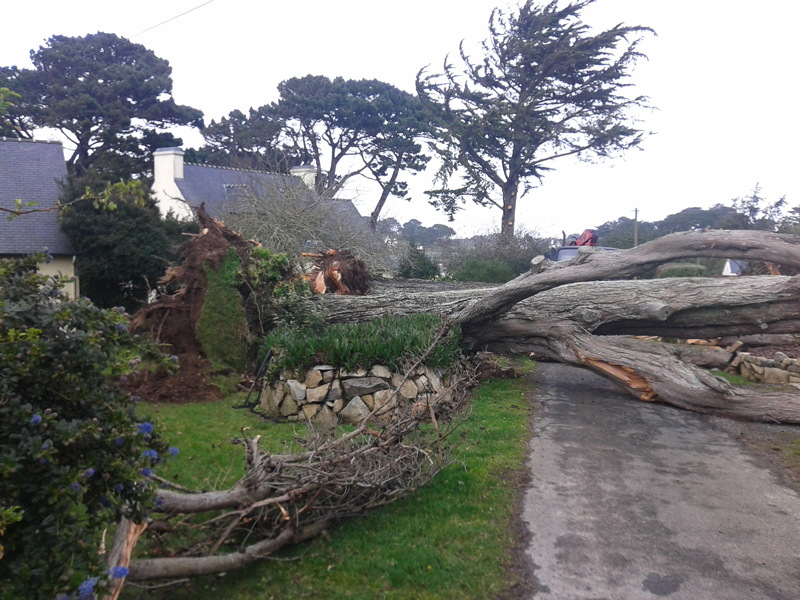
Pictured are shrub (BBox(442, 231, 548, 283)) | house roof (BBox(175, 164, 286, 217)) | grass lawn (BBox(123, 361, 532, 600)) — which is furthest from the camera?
house roof (BBox(175, 164, 286, 217))

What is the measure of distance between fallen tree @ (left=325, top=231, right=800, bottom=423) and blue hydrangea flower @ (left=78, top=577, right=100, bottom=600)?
7154mm

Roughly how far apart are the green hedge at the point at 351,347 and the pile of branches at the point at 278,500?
2680 millimetres

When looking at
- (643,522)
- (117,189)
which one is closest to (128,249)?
(117,189)

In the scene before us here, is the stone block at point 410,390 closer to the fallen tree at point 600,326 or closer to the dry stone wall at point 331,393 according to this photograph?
the dry stone wall at point 331,393

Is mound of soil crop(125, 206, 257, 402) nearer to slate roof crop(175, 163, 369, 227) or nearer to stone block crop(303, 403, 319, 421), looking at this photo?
stone block crop(303, 403, 319, 421)

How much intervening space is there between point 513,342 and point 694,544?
19.8 ft

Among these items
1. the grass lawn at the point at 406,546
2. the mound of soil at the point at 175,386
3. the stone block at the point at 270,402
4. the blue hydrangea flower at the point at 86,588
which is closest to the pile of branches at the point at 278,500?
the grass lawn at the point at 406,546

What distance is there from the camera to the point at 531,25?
2695 centimetres

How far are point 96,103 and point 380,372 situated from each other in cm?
2949

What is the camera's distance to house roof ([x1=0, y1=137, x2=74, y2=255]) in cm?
1820

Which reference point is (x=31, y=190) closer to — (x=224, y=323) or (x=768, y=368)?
(x=224, y=323)

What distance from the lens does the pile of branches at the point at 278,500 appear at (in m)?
3.69

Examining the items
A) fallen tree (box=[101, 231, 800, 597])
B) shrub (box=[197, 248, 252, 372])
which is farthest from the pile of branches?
shrub (box=[197, 248, 252, 372])

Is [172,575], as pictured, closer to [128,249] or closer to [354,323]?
[354,323]
